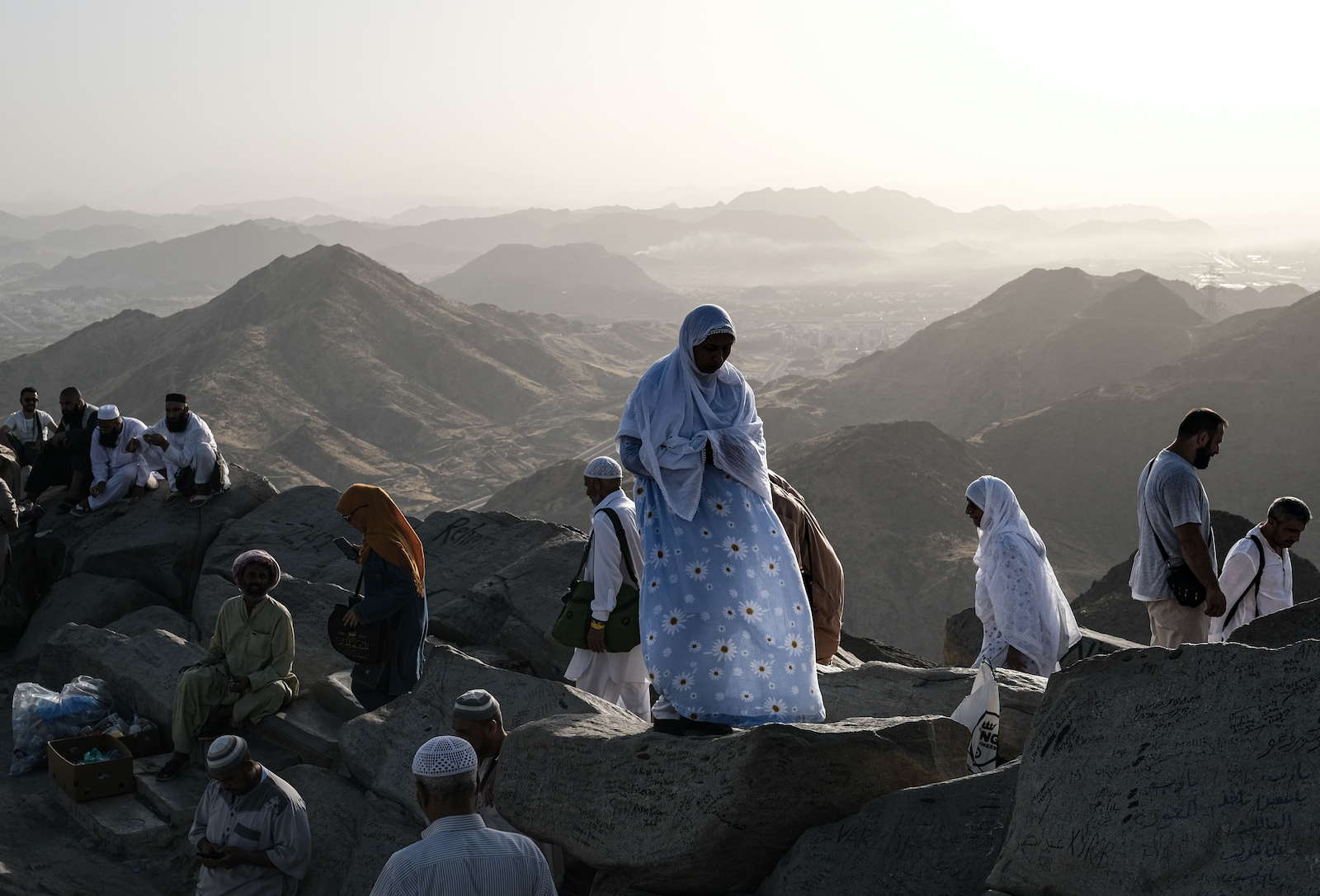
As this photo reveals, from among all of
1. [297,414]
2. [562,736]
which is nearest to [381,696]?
[562,736]

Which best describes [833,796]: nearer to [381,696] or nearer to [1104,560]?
[381,696]

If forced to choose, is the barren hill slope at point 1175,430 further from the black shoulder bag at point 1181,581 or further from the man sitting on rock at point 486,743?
the man sitting on rock at point 486,743

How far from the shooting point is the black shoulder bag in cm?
506

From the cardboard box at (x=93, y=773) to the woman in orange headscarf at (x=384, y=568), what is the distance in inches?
54.3

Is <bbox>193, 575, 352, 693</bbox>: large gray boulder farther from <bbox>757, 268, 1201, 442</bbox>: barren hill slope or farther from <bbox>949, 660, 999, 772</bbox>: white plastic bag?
<bbox>757, 268, 1201, 442</bbox>: barren hill slope

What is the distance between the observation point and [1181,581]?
5.09 meters

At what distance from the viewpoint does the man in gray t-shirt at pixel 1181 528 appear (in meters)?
4.96

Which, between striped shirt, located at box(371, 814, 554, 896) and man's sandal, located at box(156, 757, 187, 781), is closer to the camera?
striped shirt, located at box(371, 814, 554, 896)

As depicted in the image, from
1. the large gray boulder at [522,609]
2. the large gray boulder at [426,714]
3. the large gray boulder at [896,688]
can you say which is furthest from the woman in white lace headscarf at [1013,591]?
the large gray boulder at [522,609]

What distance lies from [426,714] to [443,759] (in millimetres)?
2671

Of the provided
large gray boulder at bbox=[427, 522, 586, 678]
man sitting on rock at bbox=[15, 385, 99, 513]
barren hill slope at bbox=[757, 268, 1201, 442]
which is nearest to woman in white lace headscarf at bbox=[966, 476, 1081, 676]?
large gray boulder at bbox=[427, 522, 586, 678]

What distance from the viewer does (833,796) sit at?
138 inches

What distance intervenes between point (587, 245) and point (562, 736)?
14136cm

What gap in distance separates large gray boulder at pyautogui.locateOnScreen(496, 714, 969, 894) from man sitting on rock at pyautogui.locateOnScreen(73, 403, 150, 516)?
7.08 metres
